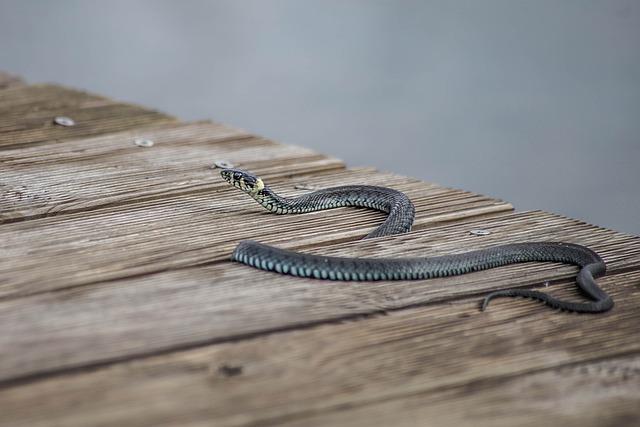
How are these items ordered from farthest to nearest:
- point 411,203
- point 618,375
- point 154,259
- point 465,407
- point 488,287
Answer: point 411,203
point 154,259
point 488,287
point 618,375
point 465,407

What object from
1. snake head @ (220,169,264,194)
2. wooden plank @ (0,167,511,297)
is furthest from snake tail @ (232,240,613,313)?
snake head @ (220,169,264,194)

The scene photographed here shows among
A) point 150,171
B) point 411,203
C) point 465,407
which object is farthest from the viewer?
point 150,171

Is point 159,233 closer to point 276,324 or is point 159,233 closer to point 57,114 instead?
point 276,324

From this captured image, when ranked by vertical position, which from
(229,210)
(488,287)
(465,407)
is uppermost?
(229,210)

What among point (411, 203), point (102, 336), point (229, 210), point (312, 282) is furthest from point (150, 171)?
point (102, 336)

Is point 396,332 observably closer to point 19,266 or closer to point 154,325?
point 154,325

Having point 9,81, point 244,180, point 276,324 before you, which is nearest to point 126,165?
point 244,180
